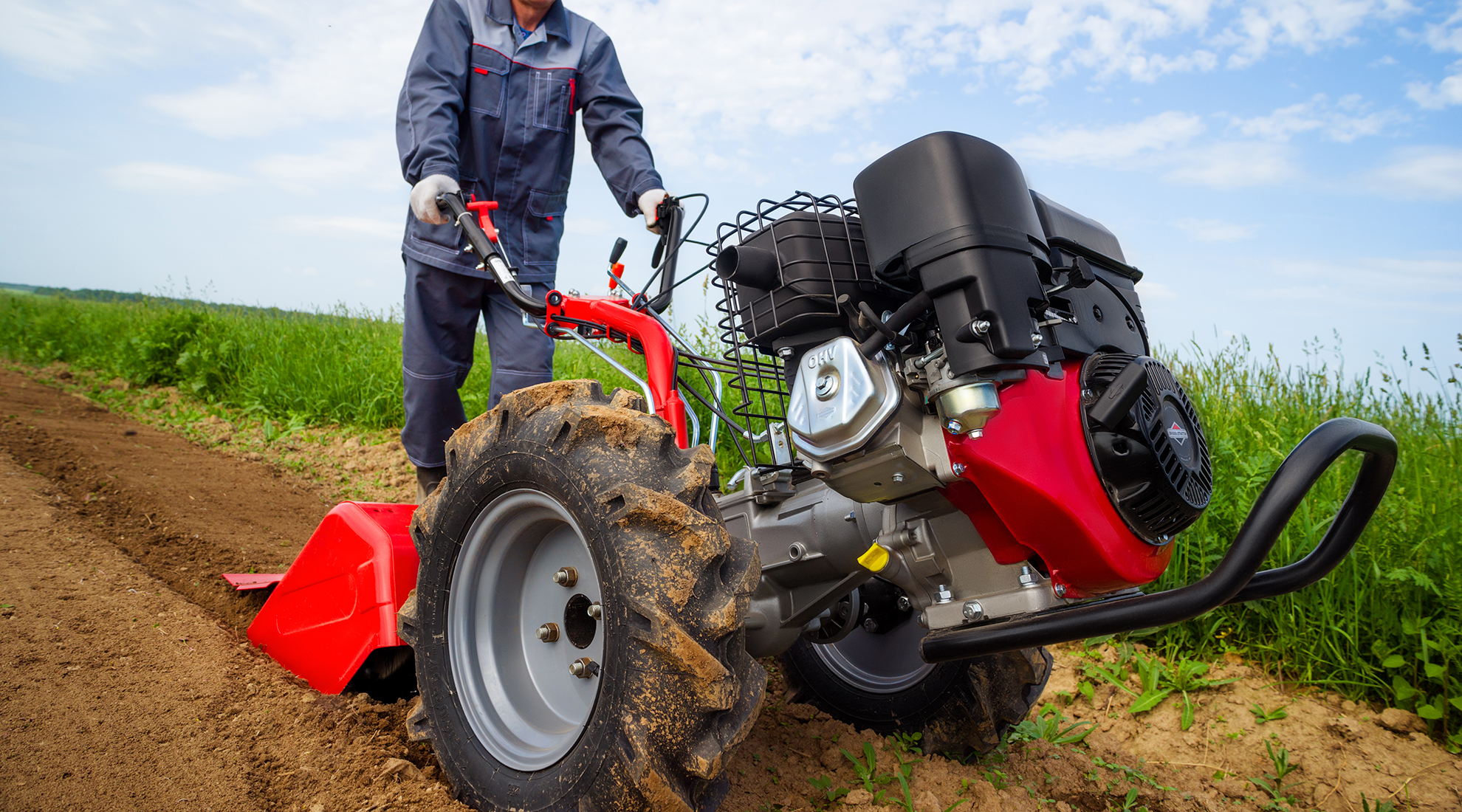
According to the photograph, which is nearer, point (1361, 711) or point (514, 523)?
point (514, 523)

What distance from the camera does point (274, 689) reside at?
91.8 inches

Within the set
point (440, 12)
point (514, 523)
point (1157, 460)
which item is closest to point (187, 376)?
point (440, 12)

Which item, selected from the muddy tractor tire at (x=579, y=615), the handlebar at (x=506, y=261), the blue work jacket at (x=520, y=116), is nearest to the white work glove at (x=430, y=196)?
the handlebar at (x=506, y=261)

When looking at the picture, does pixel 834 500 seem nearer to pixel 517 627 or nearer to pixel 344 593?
pixel 517 627

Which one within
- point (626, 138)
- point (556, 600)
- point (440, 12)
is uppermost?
point (440, 12)

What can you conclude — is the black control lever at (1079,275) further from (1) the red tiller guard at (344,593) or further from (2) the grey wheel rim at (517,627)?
(1) the red tiller guard at (344,593)

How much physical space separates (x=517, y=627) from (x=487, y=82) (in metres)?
1.87

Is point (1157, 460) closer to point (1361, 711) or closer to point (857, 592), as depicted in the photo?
point (857, 592)

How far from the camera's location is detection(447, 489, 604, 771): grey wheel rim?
187 centimetres

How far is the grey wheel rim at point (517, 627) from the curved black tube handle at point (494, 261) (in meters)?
0.63

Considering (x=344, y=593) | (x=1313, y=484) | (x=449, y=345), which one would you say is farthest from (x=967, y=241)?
(x=449, y=345)

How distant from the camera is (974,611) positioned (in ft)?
5.65

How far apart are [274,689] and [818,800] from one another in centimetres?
149

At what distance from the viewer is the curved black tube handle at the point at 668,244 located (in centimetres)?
241
